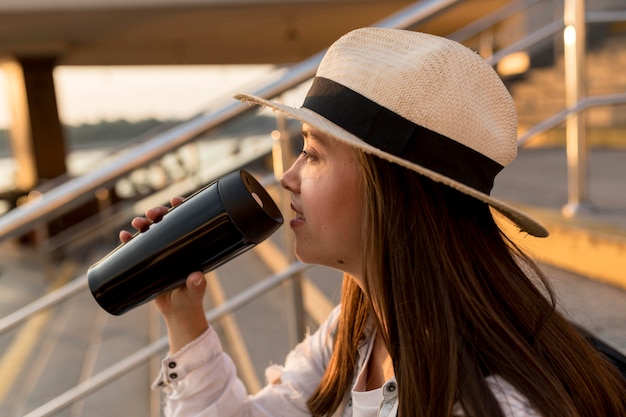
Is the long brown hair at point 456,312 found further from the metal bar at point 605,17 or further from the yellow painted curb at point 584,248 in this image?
the metal bar at point 605,17

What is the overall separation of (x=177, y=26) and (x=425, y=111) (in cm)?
808

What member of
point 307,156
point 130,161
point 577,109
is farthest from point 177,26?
point 307,156

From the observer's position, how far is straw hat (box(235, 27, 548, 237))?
30.2 inches

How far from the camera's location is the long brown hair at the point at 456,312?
0.75m

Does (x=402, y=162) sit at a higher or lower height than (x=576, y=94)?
higher

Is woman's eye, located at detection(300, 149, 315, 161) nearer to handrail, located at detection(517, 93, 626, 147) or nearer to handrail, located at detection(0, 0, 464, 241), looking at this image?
handrail, located at detection(0, 0, 464, 241)

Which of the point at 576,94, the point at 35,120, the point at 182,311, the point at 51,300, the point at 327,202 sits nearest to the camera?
the point at 327,202

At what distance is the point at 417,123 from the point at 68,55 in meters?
9.70

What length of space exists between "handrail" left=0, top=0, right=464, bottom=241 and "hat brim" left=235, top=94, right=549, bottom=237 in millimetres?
486

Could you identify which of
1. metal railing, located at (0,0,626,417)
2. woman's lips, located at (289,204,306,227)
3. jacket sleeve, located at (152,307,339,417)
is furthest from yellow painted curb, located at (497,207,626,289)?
woman's lips, located at (289,204,306,227)

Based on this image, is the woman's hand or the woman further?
the woman's hand

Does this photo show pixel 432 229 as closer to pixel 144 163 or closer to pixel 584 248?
pixel 144 163

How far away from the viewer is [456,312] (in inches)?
30.6

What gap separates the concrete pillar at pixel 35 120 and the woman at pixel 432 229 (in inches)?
357
